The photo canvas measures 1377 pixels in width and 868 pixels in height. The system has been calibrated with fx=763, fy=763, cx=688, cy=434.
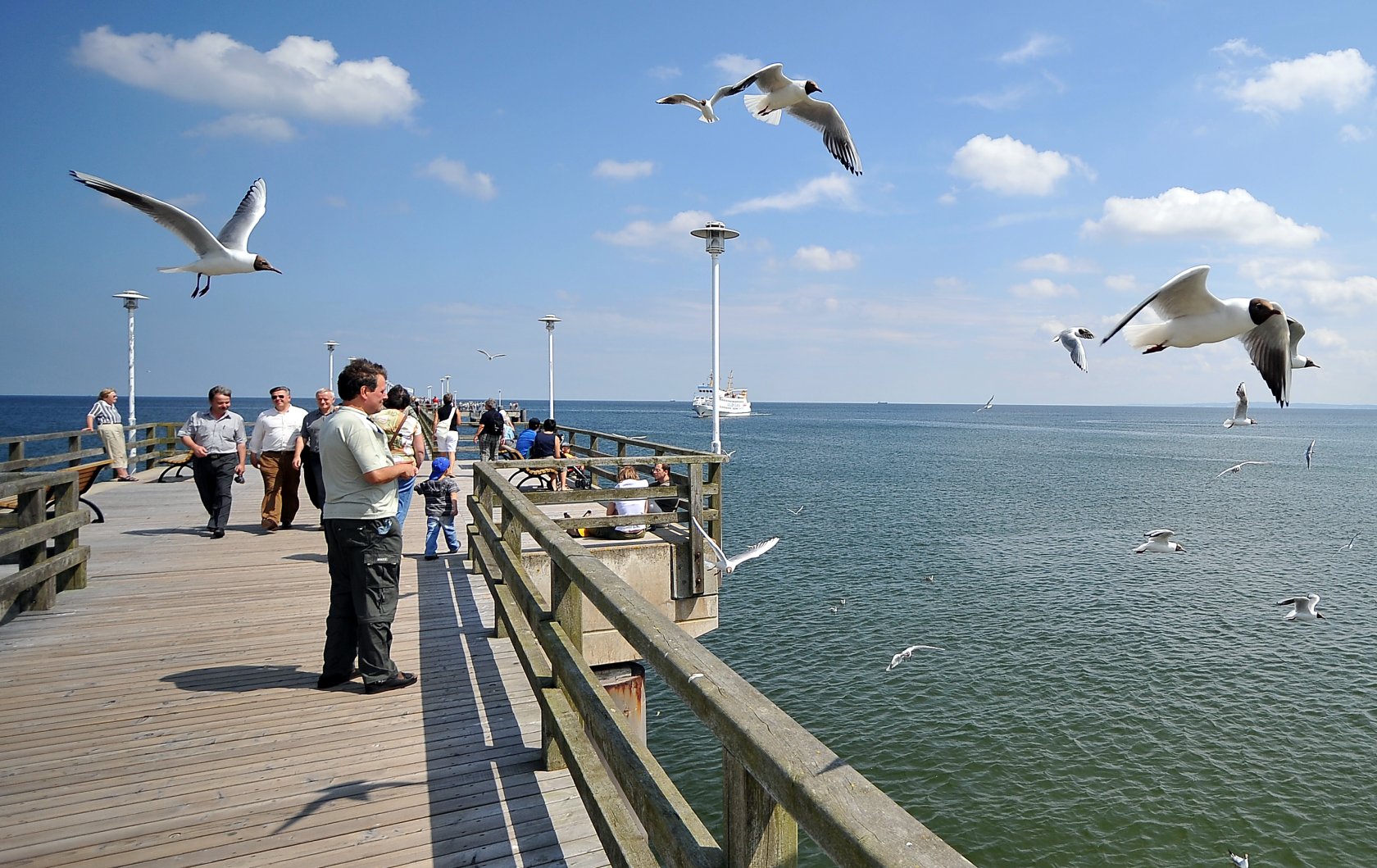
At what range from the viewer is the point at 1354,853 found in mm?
8312

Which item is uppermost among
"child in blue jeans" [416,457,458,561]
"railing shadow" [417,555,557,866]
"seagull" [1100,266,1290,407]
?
"seagull" [1100,266,1290,407]

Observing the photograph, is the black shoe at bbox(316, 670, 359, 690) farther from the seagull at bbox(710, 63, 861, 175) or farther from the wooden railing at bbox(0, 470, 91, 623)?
the seagull at bbox(710, 63, 861, 175)

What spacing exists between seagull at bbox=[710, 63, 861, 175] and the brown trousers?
6.40 m

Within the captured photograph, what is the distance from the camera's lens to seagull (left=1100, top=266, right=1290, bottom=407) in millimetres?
3307

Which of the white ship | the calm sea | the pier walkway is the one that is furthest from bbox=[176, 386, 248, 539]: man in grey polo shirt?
the white ship

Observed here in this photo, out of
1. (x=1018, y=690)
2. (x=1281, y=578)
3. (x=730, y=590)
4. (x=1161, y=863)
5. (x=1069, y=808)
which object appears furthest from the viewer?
(x=1281, y=578)

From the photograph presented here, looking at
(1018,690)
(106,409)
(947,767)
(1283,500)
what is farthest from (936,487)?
(106,409)

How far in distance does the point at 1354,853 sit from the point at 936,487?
1332 inches

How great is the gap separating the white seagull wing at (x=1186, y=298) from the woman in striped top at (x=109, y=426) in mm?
16480

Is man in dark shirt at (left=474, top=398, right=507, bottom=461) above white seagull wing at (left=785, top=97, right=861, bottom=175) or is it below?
below

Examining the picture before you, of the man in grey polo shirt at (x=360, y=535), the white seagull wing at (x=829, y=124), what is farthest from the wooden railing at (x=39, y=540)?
the white seagull wing at (x=829, y=124)

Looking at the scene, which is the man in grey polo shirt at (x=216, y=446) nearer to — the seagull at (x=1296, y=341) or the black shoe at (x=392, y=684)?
the black shoe at (x=392, y=684)

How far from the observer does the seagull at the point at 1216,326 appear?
331 cm

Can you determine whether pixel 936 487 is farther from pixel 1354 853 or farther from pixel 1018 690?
pixel 1354 853
